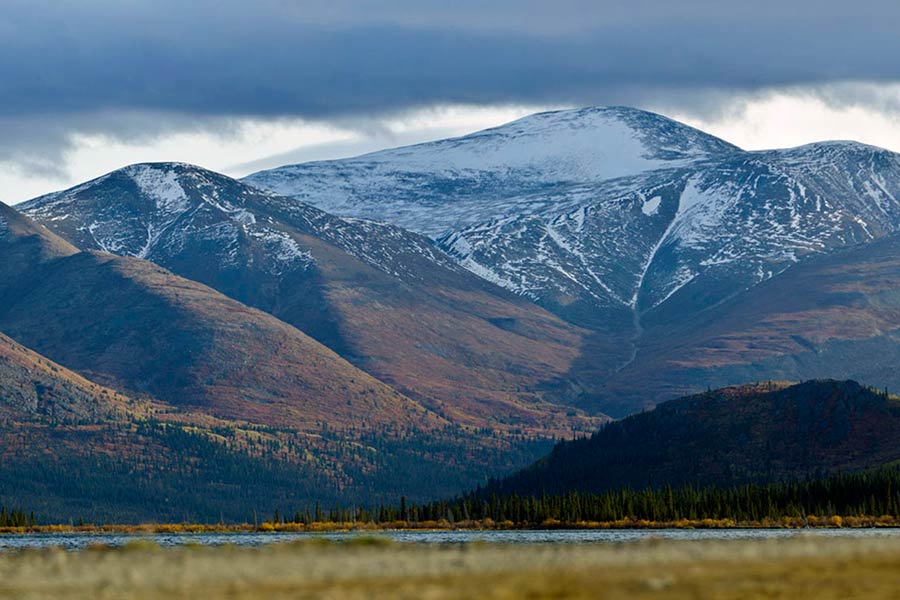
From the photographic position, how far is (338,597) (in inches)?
3083

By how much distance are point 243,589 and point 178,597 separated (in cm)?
456

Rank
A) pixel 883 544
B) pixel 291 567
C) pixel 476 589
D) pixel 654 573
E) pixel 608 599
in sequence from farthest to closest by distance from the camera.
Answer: pixel 883 544, pixel 291 567, pixel 654 573, pixel 476 589, pixel 608 599

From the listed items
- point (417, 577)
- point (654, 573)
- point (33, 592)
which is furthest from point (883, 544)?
point (33, 592)

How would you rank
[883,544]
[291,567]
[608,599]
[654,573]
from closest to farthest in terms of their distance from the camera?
[608,599] < [654,573] < [291,567] < [883,544]

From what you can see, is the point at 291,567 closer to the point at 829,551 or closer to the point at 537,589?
the point at 537,589

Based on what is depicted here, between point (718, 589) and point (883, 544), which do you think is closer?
point (718, 589)

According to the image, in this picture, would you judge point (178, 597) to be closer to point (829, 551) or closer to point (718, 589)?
point (718, 589)

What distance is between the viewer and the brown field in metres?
80.6

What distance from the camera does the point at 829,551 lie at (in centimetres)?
9994

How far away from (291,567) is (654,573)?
21.8 metres

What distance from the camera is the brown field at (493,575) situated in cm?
8056

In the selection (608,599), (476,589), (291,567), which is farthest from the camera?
(291,567)

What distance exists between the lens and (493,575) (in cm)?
8862

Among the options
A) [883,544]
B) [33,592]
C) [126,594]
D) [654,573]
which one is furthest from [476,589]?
[883,544]
